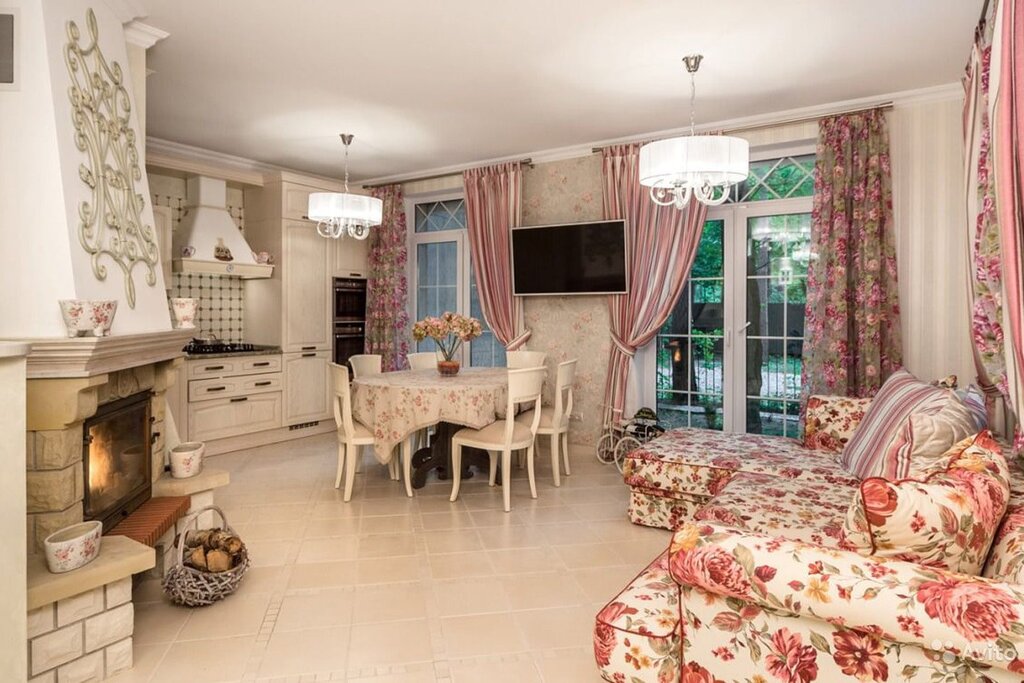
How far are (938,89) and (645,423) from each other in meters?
2.92

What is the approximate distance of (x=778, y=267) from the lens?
444cm

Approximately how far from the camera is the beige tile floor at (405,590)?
2.04m

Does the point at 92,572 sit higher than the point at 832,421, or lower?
lower

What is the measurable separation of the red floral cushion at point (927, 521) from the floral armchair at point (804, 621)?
63 mm

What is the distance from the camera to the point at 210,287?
5.57 metres

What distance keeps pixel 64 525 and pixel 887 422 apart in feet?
11.0

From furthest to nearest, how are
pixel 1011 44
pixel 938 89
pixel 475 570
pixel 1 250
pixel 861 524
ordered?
pixel 938 89 → pixel 475 570 → pixel 1 250 → pixel 1011 44 → pixel 861 524

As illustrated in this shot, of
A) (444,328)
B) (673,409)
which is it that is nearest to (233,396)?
(444,328)

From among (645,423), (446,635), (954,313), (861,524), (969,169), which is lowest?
(446,635)

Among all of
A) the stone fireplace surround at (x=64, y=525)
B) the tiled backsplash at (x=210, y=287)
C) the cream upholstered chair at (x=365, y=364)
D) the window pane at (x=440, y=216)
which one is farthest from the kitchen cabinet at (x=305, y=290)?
the stone fireplace surround at (x=64, y=525)

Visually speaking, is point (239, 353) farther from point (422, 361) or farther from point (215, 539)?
point (215, 539)

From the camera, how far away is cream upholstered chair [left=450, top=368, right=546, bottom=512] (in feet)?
11.9

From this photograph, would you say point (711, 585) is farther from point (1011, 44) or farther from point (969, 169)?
point (969, 169)

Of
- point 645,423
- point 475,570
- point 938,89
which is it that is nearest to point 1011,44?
point 938,89
